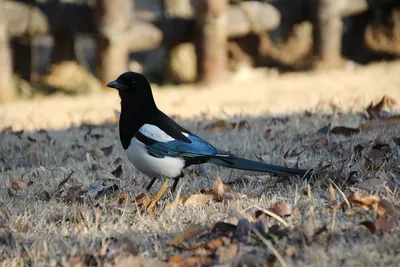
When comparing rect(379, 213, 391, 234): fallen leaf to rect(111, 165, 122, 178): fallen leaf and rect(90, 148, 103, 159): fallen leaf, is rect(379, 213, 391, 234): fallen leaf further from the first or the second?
rect(90, 148, 103, 159): fallen leaf

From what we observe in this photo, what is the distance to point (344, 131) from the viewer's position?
4777mm

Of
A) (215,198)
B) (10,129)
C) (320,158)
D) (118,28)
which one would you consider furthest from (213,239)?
(118,28)

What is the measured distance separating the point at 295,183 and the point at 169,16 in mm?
5950

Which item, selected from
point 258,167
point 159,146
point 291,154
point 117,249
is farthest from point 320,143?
point 117,249

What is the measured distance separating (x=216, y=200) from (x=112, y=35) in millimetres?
5296

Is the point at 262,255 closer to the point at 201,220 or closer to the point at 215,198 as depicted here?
the point at 201,220

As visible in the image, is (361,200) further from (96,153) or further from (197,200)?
(96,153)

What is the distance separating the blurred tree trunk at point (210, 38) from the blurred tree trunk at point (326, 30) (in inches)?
63.7

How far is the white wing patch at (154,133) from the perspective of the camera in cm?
361

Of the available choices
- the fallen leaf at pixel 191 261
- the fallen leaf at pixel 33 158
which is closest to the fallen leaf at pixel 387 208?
the fallen leaf at pixel 191 261

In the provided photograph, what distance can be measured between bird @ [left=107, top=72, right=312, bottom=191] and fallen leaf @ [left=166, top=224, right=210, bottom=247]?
2.95 ft

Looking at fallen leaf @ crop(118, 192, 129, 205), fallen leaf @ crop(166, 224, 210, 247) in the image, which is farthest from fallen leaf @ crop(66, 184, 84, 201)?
fallen leaf @ crop(166, 224, 210, 247)

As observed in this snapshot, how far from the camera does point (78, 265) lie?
8.41 feet

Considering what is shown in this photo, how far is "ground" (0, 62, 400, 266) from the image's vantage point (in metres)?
2.62
